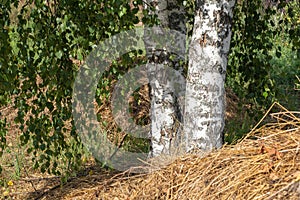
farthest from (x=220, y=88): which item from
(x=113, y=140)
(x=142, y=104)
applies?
(x=142, y=104)

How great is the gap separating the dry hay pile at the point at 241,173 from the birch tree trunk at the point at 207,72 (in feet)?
0.82

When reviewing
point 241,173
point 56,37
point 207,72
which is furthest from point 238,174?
point 56,37

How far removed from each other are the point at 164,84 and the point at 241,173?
4.73ft

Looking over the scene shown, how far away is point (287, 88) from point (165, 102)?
3454mm

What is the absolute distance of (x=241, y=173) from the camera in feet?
7.62

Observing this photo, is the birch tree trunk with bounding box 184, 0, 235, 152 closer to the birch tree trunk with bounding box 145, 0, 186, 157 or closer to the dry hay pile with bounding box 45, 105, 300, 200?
the dry hay pile with bounding box 45, 105, 300, 200

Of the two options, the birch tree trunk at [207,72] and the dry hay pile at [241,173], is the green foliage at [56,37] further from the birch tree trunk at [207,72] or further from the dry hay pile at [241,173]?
the dry hay pile at [241,173]

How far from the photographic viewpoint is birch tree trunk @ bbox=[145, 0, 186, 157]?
3658 mm

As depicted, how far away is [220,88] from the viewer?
3.13m

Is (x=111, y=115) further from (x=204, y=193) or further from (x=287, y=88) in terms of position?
(x=204, y=193)

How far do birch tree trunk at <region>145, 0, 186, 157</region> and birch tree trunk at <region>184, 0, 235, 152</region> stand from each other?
20.3 inches

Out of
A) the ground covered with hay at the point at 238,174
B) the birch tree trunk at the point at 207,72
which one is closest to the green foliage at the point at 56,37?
the birch tree trunk at the point at 207,72

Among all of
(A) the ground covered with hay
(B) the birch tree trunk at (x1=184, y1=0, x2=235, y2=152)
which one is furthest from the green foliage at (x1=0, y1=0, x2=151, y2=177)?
(A) the ground covered with hay

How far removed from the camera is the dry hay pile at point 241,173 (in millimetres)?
2139
